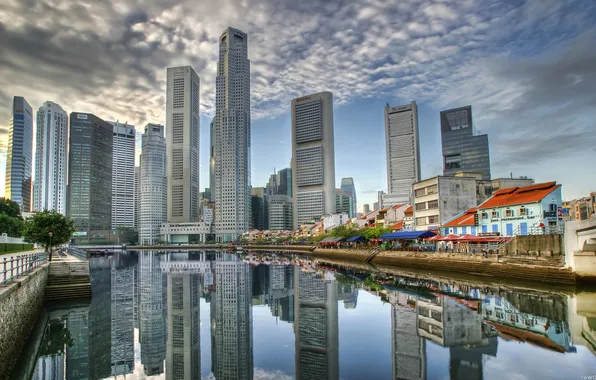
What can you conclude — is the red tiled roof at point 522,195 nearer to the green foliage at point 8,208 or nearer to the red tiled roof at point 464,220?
the red tiled roof at point 464,220

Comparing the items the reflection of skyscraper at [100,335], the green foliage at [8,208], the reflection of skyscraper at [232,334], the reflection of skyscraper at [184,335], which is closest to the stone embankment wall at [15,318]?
the reflection of skyscraper at [100,335]

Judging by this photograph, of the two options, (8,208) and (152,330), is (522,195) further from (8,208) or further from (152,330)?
(8,208)

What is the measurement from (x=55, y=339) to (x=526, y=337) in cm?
2235

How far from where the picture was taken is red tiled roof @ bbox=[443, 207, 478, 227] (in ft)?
183

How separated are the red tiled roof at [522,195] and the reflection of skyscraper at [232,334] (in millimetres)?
34060

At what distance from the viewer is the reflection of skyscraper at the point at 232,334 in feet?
50.8

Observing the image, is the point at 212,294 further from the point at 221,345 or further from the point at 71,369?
the point at 71,369

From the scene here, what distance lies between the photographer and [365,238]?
264 ft

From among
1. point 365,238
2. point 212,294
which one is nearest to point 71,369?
point 212,294

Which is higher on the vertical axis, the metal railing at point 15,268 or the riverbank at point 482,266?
the metal railing at point 15,268

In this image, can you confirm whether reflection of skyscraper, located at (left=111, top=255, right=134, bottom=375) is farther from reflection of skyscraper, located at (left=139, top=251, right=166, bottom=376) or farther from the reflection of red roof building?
the reflection of red roof building

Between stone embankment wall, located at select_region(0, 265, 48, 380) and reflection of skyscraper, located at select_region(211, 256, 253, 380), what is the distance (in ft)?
23.5

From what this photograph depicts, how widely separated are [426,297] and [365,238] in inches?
2036

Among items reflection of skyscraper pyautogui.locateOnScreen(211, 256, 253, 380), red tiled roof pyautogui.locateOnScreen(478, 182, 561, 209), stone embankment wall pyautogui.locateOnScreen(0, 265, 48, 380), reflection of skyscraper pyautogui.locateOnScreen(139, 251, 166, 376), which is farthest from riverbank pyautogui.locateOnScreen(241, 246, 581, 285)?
stone embankment wall pyautogui.locateOnScreen(0, 265, 48, 380)
